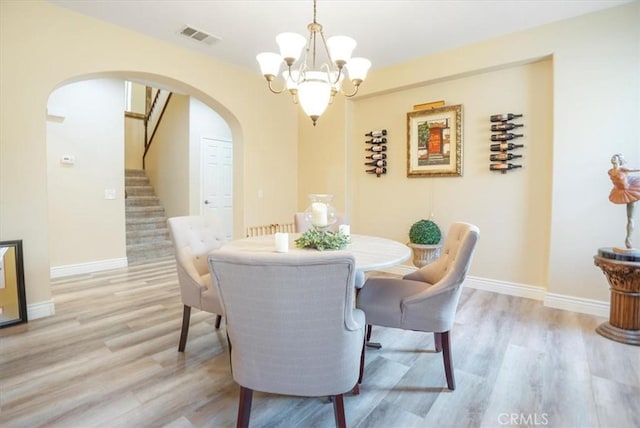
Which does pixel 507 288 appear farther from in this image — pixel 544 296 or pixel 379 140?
pixel 379 140

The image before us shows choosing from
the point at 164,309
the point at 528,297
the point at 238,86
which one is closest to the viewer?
the point at 164,309

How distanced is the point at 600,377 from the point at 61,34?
4795 mm

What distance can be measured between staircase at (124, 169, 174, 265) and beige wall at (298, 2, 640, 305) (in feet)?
12.4

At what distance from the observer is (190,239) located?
7.50ft

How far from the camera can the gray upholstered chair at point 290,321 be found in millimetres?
1073

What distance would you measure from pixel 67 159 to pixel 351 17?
13.2 ft

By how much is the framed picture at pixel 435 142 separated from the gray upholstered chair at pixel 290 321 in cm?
298

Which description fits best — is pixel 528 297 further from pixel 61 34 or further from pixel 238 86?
pixel 61 34

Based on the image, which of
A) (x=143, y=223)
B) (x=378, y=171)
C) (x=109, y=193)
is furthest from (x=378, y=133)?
(x=143, y=223)

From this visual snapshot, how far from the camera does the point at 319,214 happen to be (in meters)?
2.04

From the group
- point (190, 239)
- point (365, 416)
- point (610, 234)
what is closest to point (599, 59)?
point (610, 234)

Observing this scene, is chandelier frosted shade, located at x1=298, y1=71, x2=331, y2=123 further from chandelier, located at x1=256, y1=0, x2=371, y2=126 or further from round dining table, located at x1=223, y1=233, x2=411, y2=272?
round dining table, located at x1=223, y1=233, x2=411, y2=272

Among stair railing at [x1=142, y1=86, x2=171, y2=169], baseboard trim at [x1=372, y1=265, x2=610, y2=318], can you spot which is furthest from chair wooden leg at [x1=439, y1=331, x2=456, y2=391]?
stair railing at [x1=142, y1=86, x2=171, y2=169]

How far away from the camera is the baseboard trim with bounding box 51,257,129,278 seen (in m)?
4.09
